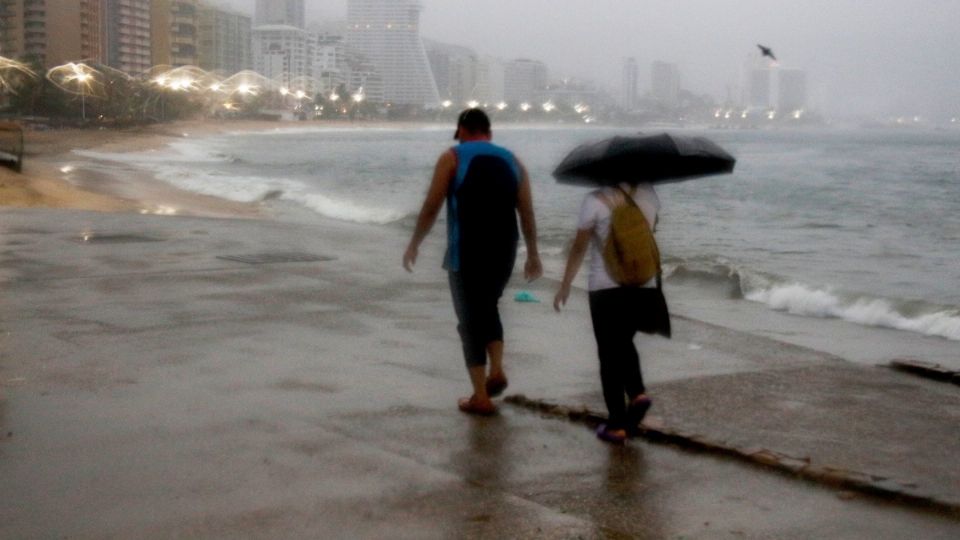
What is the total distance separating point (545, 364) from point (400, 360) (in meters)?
0.92

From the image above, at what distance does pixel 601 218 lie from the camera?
5840 millimetres

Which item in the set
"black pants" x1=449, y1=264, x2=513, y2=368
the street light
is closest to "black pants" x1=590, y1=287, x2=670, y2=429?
"black pants" x1=449, y1=264, x2=513, y2=368

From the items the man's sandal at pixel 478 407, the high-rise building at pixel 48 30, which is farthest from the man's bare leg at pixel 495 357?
the high-rise building at pixel 48 30

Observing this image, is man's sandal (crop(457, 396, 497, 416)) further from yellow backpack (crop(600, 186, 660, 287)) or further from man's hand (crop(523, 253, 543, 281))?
yellow backpack (crop(600, 186, 660, 287))

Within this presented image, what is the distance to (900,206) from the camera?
39438mm

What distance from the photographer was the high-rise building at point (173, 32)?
176 m

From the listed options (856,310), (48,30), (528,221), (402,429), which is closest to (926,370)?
(528,221)

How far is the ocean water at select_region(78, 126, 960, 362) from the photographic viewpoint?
46.3 ft

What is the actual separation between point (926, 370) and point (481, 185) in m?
3.47

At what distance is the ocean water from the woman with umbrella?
5.88 meters

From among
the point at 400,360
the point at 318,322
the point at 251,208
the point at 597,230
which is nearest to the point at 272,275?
the point at 318,322

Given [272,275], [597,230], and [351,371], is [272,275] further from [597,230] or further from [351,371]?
[597,230]

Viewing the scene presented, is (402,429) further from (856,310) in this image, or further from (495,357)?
(856,310)

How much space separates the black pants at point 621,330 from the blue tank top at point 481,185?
0.75 metres
